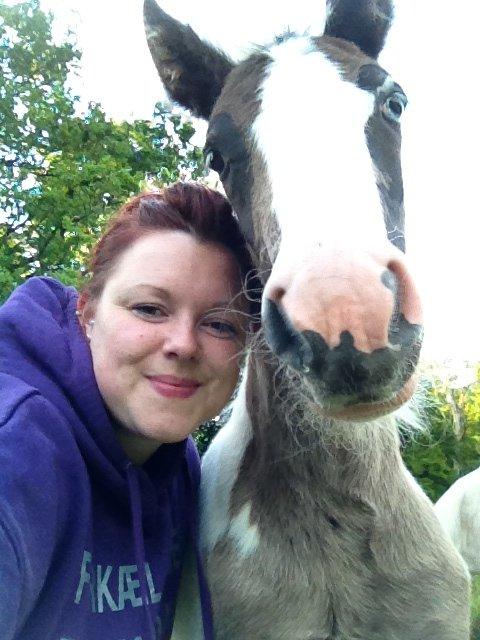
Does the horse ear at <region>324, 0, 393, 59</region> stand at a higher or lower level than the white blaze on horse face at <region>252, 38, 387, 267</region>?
higher

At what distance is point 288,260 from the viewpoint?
1.35 m

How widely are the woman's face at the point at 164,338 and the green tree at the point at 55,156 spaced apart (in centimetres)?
585

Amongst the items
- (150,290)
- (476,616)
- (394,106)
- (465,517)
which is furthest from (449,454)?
(150,290)

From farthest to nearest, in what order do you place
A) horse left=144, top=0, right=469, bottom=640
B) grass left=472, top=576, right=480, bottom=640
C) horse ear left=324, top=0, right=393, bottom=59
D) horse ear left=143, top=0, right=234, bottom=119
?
grass left=472, top=576, right=480, bottom=640, horse ear left=143, top=0, right=234, bottom=119, horse ear left=324, top=0, right=393, bottom=59, horse left=144, top=0, right=469, bottom=640

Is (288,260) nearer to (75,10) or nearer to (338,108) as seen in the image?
(338,108)

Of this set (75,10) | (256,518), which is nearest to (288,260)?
(256,518)

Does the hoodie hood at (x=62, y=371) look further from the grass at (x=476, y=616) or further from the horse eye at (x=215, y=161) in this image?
the grass at (x=476, y=616)

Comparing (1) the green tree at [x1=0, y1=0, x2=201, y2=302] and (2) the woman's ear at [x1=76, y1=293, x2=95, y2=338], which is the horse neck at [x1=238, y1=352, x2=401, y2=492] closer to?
(2) the woman's ear at [x1=76, y1=293, x2=95, y2=338]

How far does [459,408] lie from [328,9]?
517cm

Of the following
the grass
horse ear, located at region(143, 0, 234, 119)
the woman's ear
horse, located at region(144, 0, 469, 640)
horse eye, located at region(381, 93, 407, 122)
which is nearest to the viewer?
horse, located at region(144, 0, 469, 640)

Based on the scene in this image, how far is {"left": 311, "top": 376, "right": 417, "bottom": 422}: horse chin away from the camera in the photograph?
1.37 m

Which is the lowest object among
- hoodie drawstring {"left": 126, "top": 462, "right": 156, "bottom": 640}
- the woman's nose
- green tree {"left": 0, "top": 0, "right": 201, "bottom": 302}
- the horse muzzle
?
hoodie drawstring {"left": 126, "top": 462, "right": 156, "bottom": 640}

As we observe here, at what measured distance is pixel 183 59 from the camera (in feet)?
8.62

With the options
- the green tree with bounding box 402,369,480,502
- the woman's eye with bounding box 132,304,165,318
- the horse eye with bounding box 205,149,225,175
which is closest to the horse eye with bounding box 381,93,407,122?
the horse eye with bounding box 205,149,225,175
